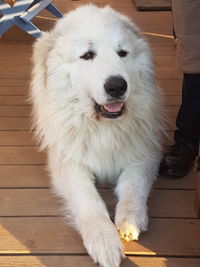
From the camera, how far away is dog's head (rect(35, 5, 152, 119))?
66.9 inches

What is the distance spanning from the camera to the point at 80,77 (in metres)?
1.80

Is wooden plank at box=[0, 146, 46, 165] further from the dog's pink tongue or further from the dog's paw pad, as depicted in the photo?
the dog's paw pad

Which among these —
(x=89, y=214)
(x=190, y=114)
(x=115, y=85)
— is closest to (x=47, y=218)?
(x=89, y=214)

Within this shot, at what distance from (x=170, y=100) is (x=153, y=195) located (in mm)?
992

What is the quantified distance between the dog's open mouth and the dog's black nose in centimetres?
9

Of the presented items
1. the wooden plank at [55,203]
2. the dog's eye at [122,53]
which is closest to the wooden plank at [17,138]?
the wooden plank at [55,203]

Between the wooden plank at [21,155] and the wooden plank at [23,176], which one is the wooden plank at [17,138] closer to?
the wooden plank at [21,155]

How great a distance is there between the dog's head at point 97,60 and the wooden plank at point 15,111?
→ 2.53ft

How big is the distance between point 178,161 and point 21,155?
0.82 m

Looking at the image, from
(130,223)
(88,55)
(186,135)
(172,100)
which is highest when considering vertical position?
(88,55)

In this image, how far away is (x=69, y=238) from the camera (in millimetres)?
1619

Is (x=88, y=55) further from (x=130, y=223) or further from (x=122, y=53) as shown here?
(x=130, y=223)

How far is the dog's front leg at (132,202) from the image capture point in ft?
5.14

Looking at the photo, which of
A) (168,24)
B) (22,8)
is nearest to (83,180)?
(22,8)
